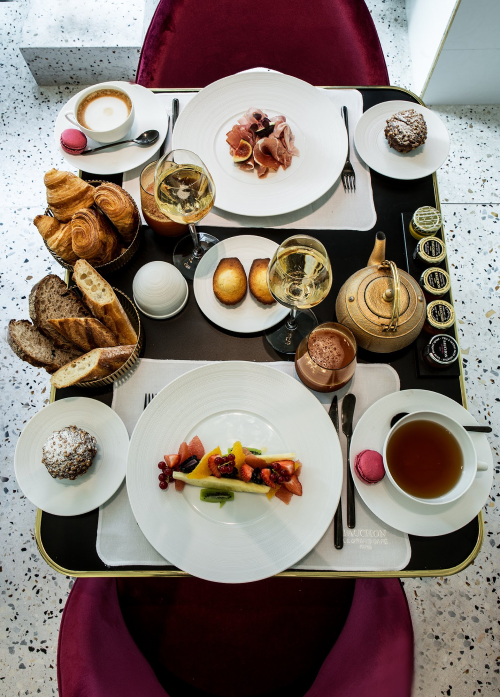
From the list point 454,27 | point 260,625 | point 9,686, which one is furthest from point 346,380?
point 454,27

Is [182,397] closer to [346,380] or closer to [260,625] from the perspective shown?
[346,380]

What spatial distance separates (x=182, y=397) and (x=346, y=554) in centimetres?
50

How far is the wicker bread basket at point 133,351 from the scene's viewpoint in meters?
1.09

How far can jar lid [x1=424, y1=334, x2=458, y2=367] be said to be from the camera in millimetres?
1124

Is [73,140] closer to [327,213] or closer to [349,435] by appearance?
[327,213]

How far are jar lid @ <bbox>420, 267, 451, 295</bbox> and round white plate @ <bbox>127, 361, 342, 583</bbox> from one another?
16.7 inches

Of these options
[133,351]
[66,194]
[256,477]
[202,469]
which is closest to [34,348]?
[133,351]

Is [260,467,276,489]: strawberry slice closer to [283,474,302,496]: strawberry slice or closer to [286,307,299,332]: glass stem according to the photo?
[283,474,302,496]: strawberry slice

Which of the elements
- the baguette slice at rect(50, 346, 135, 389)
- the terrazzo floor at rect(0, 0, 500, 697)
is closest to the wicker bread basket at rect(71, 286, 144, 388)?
the baguette slice at rect(50, 346, 135, 389)

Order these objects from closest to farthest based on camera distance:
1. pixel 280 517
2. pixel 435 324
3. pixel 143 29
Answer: pixel 280 517 → pixel 435 324 → pixel 143 29

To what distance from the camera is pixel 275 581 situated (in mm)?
1345

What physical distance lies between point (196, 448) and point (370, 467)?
1.27 ft

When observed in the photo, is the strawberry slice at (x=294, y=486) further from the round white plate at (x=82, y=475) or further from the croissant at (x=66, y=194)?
the croissant at (x=66, y=194)

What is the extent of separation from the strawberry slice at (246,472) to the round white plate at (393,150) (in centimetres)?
89
